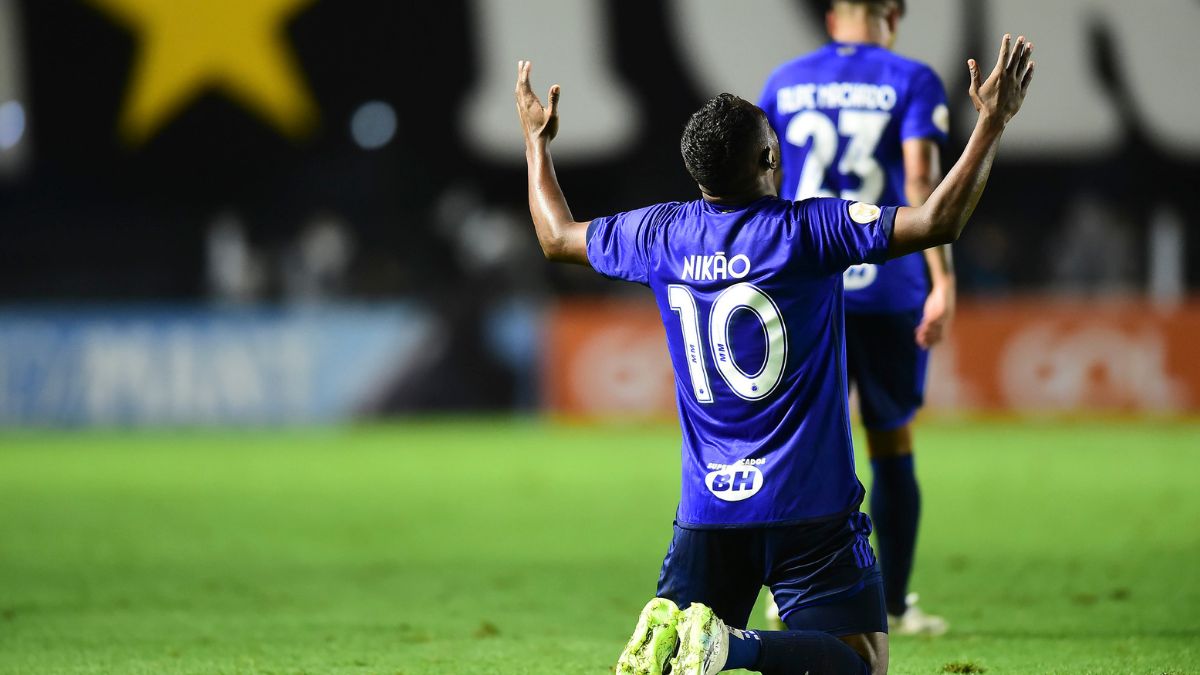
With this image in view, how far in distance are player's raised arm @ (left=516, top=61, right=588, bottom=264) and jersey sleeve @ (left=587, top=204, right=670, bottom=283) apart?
43mm

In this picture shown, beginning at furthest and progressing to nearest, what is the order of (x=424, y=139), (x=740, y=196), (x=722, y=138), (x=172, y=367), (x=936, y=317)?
(x=424, y=139)
(x=172, y=367)
(x=936, y=317)
(x=740, y=196)
(x=722, y=138)

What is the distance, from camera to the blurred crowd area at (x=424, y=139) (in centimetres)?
1858

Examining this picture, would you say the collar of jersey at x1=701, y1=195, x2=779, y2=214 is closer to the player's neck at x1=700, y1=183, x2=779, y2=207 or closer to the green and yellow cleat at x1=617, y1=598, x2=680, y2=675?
the player's neck at x1=700, y1=183, x2=779, y2=207

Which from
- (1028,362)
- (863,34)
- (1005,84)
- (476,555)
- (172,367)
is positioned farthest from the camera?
(172,367)

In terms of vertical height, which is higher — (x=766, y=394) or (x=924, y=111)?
(x=924, y=111)

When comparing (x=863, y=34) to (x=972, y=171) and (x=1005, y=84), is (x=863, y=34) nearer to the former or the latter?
(x=1005, y=84)

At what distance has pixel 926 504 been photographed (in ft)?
31.1

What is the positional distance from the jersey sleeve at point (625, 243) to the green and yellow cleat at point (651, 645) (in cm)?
88

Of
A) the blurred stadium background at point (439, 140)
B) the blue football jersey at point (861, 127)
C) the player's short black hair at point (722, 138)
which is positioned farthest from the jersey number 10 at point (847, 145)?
the blurred stadium background at point (439, 140)

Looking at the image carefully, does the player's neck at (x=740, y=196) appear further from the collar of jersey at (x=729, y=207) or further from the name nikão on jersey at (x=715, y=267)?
the name nikão on jersey at (x=715, y=267)

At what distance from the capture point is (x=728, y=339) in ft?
12.7

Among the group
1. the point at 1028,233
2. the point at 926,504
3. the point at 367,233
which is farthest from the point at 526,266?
the point at 926,504

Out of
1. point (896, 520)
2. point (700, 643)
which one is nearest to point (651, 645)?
point (700, 643)

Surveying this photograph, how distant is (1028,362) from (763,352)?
12145 millimetres
